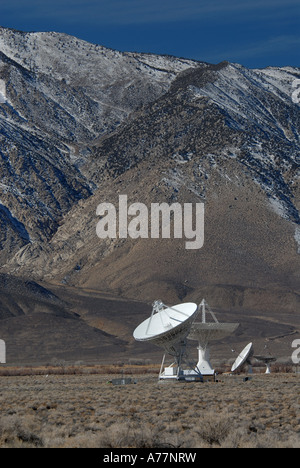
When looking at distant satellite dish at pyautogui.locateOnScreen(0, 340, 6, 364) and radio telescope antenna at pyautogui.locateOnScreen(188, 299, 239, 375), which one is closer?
radio telescope antenna at pyautogui.locateOnScreen(188, 299, 239, 375)

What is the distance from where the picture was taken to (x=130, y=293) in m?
194

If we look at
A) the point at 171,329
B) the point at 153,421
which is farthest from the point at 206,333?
the point at 153,421

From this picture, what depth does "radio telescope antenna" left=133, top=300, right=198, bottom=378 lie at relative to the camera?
216 ft

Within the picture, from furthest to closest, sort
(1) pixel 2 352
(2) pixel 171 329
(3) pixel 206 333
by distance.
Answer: (1) pixel 2 352 → (3) pixel 206 333 → (2) pixel 171 329

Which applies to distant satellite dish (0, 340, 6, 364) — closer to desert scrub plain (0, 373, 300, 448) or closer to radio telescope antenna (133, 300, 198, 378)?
radio telescope antenna (133, 300, 198, 378)

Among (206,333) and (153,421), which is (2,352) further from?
(153,421)

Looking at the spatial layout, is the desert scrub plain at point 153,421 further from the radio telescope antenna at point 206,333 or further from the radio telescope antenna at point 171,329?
the radio telescope antenna at point 206,333

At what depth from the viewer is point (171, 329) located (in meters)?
65.1

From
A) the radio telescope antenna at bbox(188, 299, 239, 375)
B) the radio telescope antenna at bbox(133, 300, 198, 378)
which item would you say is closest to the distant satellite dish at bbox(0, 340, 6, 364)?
the radio telescope antenna at bbox(188, 299, 239, 375)

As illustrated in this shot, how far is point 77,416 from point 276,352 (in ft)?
378

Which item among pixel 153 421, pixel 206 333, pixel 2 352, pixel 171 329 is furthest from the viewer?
pixel 2 352

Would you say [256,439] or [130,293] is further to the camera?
[130,293]

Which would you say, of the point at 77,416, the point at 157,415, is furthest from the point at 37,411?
the point at 157,415
